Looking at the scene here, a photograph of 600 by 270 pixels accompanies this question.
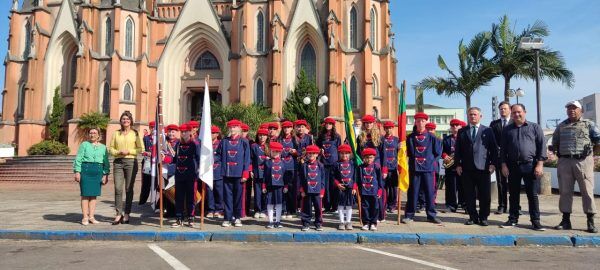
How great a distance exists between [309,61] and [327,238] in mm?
28895

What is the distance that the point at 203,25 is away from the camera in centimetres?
3731

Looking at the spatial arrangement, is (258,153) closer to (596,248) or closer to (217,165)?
(217,165)

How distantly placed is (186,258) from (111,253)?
1.25 metres

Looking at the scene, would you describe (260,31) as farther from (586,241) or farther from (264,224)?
(586,241)

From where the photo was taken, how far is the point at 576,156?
777cm

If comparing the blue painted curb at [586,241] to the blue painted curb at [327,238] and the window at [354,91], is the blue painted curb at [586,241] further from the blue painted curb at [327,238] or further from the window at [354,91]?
the window at [354,91]

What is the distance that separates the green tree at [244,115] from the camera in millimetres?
29797

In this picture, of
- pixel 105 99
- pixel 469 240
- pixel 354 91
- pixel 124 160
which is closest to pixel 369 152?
pixel 469 240

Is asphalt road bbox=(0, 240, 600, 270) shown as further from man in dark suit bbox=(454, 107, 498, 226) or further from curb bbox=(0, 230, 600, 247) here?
man in dark suit bbox=(454, 107, 498, 226)

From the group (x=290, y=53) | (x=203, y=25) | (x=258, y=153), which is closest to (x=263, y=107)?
(x=290, y=53)

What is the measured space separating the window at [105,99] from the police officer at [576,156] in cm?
3403

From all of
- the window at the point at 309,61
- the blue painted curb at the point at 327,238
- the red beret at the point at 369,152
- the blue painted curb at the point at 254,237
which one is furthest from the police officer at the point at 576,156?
the window at the point at 309,61

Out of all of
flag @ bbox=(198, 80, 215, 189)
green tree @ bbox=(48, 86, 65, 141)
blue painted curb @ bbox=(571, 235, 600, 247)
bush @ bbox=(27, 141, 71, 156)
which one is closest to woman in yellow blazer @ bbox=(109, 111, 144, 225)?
flag @ bbox=(198, 80, 215, 189)

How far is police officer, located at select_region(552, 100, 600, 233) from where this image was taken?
303 inches
